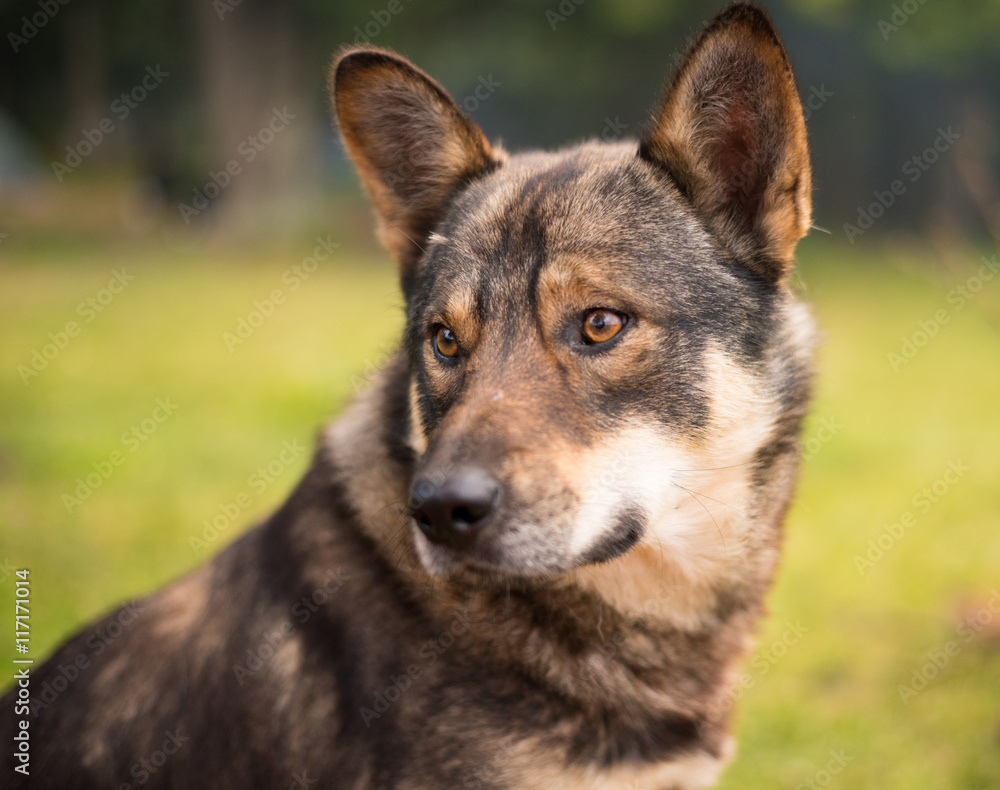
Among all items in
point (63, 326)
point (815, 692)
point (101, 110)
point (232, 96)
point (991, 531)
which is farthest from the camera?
point (101, 110)

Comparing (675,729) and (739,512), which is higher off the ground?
(739,512)

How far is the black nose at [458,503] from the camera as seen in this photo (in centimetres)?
232

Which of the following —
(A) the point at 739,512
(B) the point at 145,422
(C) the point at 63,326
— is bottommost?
(C) the point at 63,326

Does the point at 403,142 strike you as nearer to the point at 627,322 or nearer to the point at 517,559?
the point at 627,322

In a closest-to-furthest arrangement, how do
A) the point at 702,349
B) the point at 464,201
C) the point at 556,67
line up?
the point at 702,349, the point at 464,201, the point at 556,67

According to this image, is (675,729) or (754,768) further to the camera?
(754,768)

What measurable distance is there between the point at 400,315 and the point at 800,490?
2144mm

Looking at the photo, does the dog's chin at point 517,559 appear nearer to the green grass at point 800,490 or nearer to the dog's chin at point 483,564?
the dog's chin at point 483,564

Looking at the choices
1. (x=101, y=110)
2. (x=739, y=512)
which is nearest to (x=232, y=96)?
(x=101, y=110)

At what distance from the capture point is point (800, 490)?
423 centimetres

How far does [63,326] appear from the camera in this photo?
12.0 metres

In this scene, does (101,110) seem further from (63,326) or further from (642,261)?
(642,261)

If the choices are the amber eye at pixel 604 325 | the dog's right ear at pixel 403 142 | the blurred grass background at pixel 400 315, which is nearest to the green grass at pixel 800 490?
the blurred grass background at pixel 400 315

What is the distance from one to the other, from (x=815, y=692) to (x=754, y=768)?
0.80 metres
